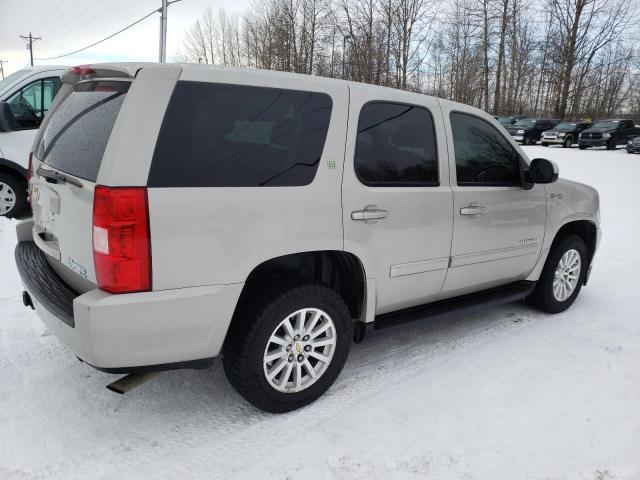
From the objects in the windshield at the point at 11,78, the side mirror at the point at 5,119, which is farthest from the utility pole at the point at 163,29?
the side mirror at the point at 5,119

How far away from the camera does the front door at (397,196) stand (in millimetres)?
2879

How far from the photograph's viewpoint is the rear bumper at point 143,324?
217 centimetres

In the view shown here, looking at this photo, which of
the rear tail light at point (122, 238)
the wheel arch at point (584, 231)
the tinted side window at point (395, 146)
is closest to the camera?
the rear tail light at point (122, 238)

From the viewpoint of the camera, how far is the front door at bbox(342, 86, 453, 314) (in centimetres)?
288

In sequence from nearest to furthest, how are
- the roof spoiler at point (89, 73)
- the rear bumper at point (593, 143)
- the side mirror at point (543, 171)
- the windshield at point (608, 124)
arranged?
the roof spoiler at point (89, 73) < the side mirror at point (543, 171) < the rear bumper at point (593, 143) < the windshield at point (608, 124)

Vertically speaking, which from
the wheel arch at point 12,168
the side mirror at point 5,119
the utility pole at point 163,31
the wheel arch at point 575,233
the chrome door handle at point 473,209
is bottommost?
the wheel arch at point 575,233

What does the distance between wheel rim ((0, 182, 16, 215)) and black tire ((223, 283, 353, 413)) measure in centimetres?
642

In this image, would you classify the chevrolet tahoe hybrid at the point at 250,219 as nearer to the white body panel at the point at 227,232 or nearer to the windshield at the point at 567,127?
the white body panel at the point at 227,232

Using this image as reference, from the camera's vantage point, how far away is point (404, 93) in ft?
10.8

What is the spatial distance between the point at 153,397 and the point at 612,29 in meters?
47.4

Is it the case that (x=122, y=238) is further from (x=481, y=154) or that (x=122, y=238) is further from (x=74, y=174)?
(x=481, y=154)

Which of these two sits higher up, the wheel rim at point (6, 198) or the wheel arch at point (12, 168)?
the wheel arch at point (12, 168)

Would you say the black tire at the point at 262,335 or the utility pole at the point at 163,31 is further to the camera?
the utility pole at the point at 163,31

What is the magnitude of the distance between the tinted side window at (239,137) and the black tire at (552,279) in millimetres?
2701
